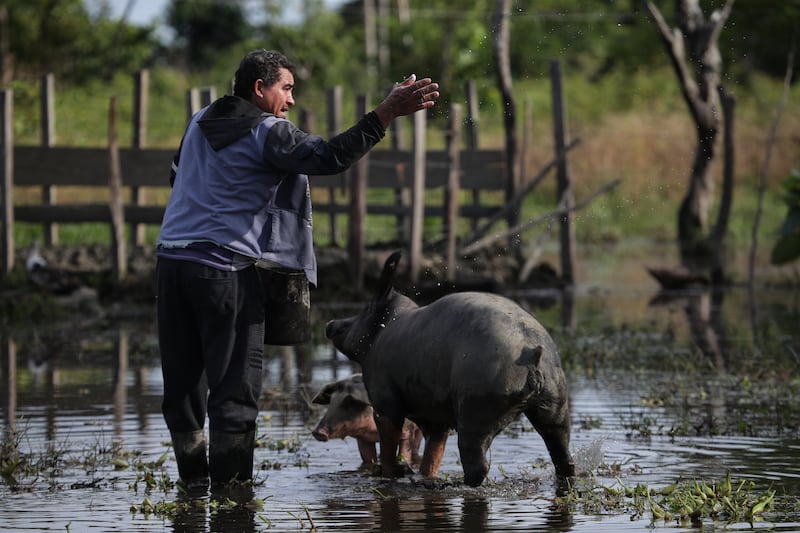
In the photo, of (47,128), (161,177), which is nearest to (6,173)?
(47,128)

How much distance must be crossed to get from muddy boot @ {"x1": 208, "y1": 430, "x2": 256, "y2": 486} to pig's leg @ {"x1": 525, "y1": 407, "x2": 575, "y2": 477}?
130 centimetres

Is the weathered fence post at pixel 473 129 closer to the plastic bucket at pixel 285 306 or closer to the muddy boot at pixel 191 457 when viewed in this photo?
the plastic bucket at pixel 285 306

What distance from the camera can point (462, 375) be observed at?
6.25m

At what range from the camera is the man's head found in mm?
6586

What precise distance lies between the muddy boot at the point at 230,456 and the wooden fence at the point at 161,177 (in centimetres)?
880

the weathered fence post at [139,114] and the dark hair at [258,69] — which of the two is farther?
the weathered fence post at [139,114]

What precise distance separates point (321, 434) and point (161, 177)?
9853 mm

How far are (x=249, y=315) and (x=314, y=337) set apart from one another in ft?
21.1

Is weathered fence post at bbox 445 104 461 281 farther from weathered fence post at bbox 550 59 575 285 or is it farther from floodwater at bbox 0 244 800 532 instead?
floodwater at bbox 0 244 800 532

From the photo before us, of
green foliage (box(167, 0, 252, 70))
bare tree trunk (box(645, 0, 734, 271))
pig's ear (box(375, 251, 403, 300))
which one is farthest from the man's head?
green foliage (box(167, 0, 252, 70))

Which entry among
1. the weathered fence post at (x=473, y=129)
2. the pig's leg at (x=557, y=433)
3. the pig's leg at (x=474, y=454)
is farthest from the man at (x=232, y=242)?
the weathered fence post at (x=473, y=129)

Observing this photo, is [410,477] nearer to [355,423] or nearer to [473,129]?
[355,423]

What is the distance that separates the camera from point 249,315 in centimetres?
664

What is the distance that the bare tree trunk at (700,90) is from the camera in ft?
63.0
